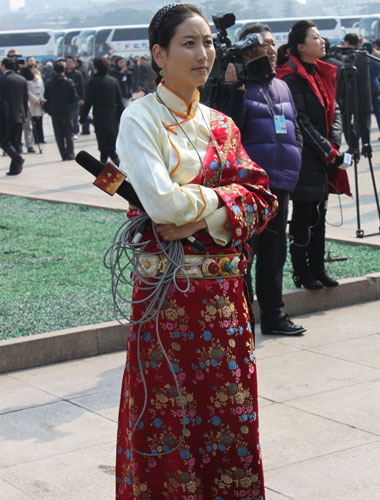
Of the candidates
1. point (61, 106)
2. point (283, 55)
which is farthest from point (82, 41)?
point (283, 55)

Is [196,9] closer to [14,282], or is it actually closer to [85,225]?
[14,282]

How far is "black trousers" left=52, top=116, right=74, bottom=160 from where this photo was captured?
1817 centimetres

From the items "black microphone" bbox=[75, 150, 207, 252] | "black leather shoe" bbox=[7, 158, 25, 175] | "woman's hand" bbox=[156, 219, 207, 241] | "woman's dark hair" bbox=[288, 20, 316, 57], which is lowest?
"black leather shoe" bbox=[7, 158, 25, 175]

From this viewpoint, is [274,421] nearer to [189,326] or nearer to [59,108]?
[189,326]

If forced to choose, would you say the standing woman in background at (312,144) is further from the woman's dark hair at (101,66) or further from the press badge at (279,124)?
the woman's dark hair at (101,66)

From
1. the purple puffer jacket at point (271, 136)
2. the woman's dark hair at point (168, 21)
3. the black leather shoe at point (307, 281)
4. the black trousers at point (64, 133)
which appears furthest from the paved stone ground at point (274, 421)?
the black trousers at point (64, 133)

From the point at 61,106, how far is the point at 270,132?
13.4 meters

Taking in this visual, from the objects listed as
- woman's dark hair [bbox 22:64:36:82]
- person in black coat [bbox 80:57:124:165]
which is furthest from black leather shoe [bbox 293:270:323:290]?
woman's dark hair [bbox 22:64:36:82]

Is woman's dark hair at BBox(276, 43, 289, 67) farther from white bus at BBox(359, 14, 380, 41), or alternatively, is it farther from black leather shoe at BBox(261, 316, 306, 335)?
white bus at BBox(359, 14, 380, 41)

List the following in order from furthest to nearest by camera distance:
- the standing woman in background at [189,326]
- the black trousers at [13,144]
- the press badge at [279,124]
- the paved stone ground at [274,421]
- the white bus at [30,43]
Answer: the white bus at [30,43]
the black trousers at [13,144]
the press badge at [279,124]
the paved stone ground at [274,421]
the standing woman in background at [189,326]

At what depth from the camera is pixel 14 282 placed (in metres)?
7.48

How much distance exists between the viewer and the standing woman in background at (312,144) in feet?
20.7

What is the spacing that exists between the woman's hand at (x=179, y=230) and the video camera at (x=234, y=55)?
2465 mm

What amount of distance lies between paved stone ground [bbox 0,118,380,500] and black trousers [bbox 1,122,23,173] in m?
10.3
